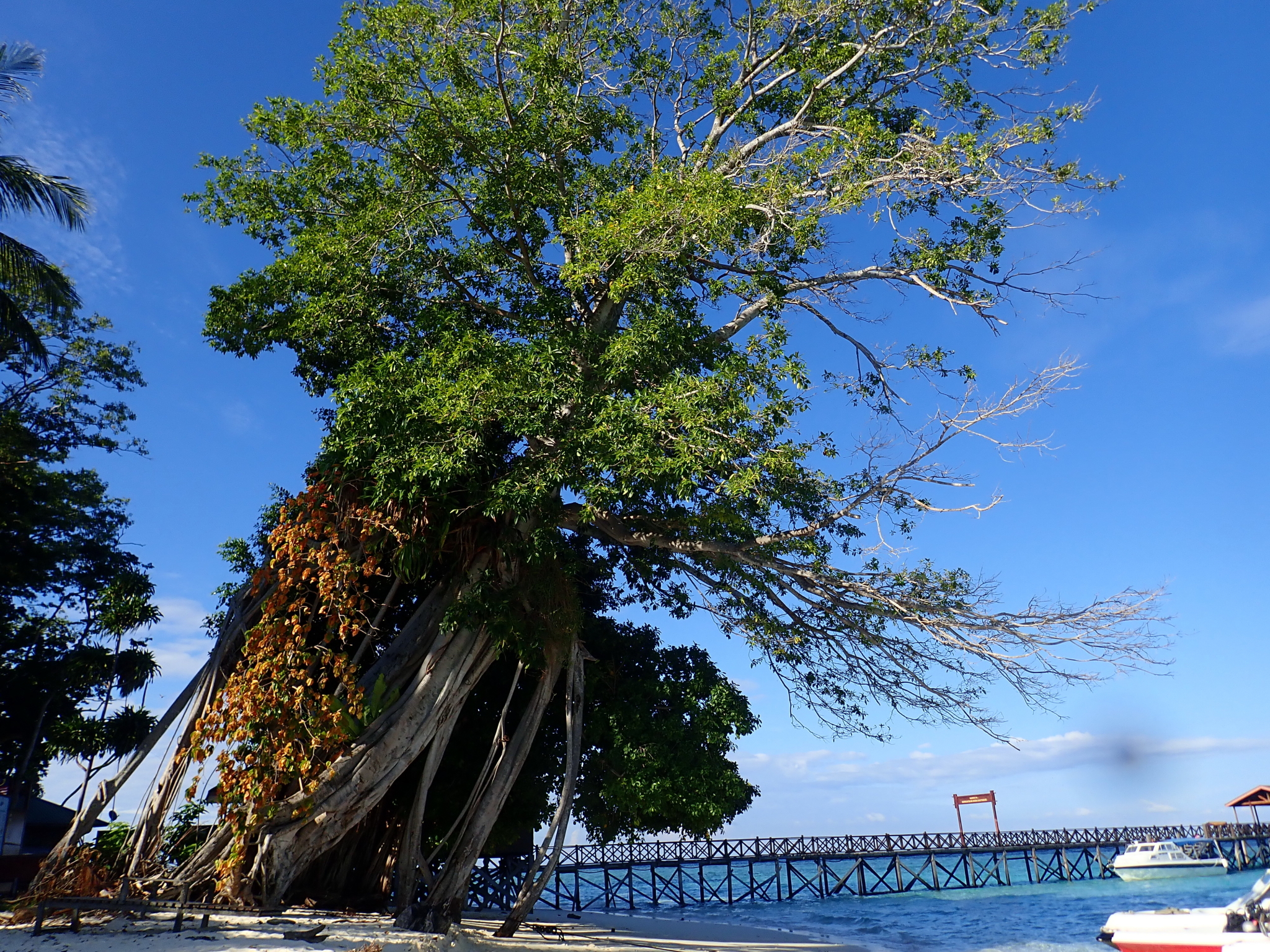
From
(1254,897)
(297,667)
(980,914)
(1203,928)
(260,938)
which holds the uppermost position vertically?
(297,667)

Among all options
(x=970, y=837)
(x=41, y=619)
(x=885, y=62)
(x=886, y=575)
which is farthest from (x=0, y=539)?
(x=970, y=837)

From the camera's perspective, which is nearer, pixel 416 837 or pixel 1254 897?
pixel 416 837

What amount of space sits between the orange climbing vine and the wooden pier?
32.8 ft

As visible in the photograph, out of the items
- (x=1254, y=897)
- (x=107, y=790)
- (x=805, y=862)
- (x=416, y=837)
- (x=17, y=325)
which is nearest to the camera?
(x=107, y=790)

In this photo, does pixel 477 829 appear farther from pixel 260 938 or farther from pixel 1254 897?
pixel 1254 897

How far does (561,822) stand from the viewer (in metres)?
9.23

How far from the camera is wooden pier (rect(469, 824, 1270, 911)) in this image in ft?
82.0

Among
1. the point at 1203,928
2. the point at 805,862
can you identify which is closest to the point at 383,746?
the point at 1203,928

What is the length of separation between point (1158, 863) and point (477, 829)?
36439mm

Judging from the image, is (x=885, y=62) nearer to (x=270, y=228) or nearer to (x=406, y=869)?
(x=270, y=228)

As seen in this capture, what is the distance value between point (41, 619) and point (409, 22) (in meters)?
12.9

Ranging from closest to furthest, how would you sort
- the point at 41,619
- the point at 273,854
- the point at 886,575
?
the point at 273,854 → the point at 886,575 → the point at 41,619

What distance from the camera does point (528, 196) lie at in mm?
10555

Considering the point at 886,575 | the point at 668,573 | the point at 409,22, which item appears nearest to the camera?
the point at 886,575
